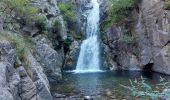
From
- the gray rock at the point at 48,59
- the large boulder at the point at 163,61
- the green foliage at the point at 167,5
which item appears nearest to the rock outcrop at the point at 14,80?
the gray rock at the point at 48,59

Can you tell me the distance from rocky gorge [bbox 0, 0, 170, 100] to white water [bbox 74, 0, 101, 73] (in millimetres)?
560

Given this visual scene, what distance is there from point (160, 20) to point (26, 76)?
18330 millimetres

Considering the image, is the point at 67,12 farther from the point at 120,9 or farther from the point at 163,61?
the point at 163,61

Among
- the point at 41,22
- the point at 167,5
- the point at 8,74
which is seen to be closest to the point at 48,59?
the point at 41,22

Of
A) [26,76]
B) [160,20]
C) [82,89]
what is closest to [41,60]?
[82,89]

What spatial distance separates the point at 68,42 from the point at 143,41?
299 inches

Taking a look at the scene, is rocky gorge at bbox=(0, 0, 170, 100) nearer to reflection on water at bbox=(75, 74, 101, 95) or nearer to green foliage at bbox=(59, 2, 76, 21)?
green foliage at bbox=(59, 2, 76, 21)

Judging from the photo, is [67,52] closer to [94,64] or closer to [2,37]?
[94,64]

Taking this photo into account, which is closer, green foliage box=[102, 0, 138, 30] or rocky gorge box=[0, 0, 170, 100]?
rocky gorge box=[0, 0, 170, 100]

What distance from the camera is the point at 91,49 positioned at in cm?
3566

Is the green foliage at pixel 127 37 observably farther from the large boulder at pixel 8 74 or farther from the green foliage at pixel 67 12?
the large boulder at pixel 8 74

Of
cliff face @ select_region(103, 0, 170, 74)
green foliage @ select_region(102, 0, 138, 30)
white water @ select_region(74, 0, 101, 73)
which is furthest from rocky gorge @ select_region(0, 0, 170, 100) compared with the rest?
white water @ select_region(74, 0, 101, 73)

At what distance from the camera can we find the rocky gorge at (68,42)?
14724 millimetres

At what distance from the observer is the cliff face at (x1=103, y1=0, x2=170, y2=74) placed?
2938 centimetres
